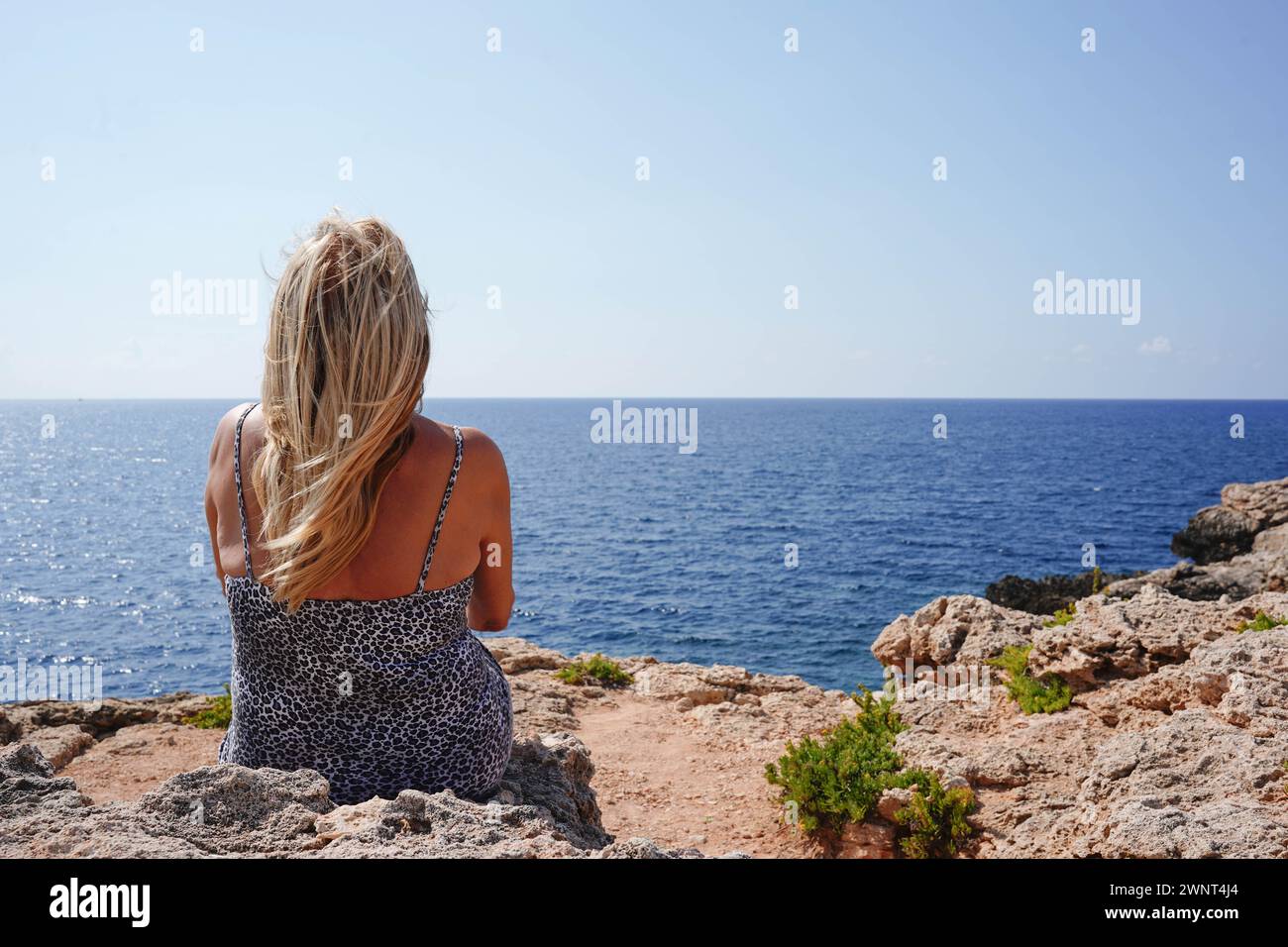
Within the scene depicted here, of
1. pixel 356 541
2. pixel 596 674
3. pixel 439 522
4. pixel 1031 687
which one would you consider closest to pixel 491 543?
pixel 439 522

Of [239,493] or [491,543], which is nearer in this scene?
[239,493]

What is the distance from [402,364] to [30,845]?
1822 millimetres

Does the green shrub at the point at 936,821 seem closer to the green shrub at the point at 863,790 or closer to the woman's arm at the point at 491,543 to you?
the green shrub at the point at 863,790

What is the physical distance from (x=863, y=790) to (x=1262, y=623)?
3.73 metres

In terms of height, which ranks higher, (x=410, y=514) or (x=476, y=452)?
(x=476, y=452)

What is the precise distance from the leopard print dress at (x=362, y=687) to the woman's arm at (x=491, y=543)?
101 mm

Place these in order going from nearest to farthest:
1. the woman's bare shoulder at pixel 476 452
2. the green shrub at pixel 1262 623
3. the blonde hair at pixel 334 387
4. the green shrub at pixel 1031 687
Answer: the blonde hair at pixel 334 387
the woman's bare shoulder at pixel 476 452
the green shrub at pixel 1262 623
the green shrub at pixel 1031 687

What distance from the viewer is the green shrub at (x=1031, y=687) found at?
293 inches

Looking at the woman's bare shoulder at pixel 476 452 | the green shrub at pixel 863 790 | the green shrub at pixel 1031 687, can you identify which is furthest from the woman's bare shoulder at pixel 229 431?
the green shrub at pixel 1031 687

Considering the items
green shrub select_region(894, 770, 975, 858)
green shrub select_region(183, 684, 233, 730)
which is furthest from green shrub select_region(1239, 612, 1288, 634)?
green shrub select_region(183, 684, 233, 730)

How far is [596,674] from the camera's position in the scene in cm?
1036

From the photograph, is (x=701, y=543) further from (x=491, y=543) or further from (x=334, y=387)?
(x=334, y=387)

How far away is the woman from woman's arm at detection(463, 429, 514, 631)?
0.01 meters
